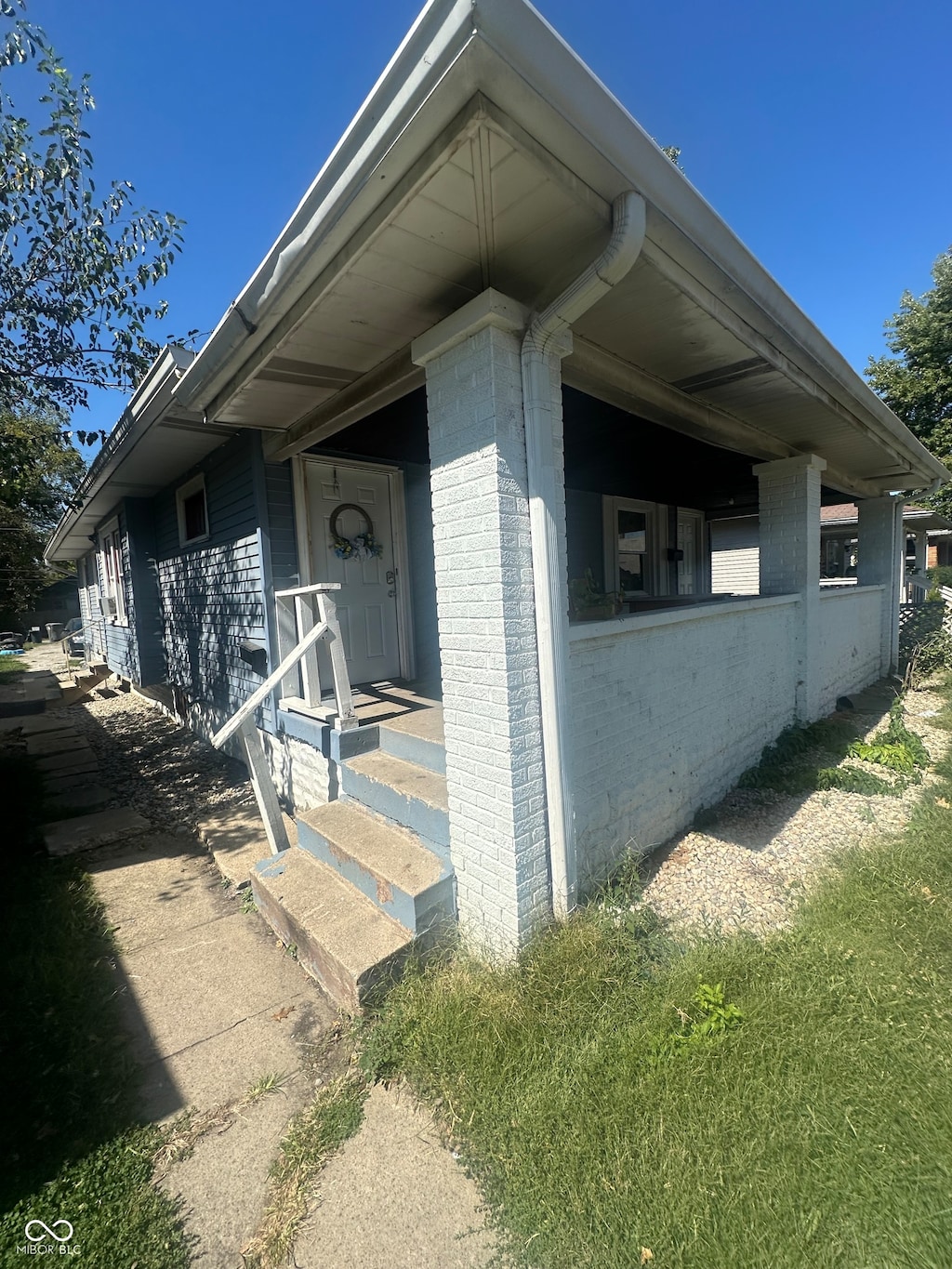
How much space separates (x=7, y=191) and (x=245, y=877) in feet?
16.9

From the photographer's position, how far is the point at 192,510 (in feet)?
18.9

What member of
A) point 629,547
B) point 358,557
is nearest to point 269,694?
point 358,557

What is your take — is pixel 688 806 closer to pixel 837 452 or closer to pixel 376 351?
pixel 376 351

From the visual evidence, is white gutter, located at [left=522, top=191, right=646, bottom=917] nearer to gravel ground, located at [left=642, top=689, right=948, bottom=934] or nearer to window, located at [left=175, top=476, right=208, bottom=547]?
gravel ground, located at [left=642, top=689, right=948, bottom=934]

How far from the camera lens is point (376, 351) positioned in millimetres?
2668

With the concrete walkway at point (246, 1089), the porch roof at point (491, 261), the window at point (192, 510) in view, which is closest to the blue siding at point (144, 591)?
the window at point (192, 510)

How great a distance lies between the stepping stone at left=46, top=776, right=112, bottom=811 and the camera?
455cm

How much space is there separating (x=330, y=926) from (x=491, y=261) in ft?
9.17

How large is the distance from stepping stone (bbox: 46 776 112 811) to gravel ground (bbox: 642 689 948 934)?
15.0ft

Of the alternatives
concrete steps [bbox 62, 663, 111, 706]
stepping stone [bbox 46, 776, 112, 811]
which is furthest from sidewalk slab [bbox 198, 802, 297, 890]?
concrete steps [bbox 62, 663, 111, 706]

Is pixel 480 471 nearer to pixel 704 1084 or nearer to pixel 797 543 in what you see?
pixel 704 1084

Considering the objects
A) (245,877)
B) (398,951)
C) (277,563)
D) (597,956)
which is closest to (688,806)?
(597,956)

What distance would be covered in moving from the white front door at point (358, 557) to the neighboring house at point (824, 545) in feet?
27.7

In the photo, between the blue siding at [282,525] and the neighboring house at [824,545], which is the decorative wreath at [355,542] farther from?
the neighboring house at [824,545]
